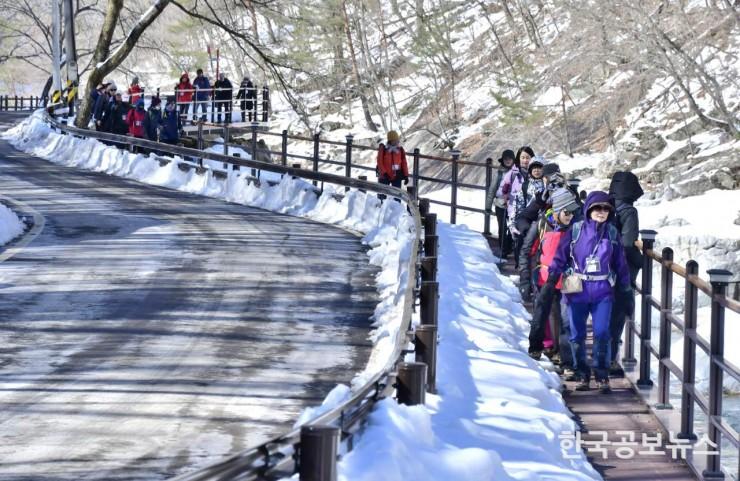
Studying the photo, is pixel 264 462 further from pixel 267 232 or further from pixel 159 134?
pixel 159 134

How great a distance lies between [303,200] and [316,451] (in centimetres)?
1965

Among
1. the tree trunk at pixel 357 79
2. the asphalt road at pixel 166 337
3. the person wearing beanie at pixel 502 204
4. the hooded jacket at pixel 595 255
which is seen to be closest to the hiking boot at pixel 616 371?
the hooded jacket at pixel 595 255

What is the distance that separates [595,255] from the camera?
10.1m

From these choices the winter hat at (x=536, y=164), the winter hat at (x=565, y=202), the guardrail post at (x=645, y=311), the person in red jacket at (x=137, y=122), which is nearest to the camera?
the guardrail post at (x=645, y=311)

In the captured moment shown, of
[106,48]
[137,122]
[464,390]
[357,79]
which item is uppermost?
[357,79]

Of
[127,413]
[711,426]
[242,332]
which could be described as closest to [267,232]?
[242,332]

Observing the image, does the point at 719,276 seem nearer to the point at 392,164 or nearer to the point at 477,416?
the point at 477,416

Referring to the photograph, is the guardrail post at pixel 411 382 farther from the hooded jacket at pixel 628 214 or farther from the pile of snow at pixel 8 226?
the pile of snow at pixel 8 226

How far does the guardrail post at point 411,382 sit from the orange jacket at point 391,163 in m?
14.9

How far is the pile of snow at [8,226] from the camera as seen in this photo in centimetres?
1933

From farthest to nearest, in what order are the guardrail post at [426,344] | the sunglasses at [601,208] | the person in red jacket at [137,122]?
the person in red jacket at [137,122] < the sunglasses at [601,208] < the guardrail post at [426,344]

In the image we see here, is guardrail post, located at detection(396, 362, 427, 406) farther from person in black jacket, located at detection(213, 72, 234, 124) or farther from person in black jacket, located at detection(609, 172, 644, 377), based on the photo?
person in black jacket, located at detection(213, 72, 234, 124)

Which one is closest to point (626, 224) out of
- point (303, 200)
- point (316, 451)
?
point (316, 451)

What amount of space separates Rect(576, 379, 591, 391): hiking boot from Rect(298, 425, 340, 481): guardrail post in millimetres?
6053
